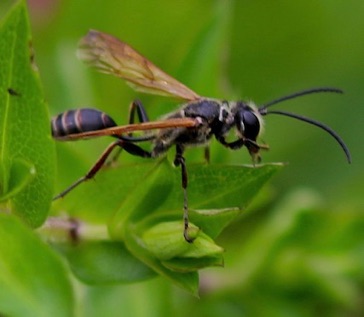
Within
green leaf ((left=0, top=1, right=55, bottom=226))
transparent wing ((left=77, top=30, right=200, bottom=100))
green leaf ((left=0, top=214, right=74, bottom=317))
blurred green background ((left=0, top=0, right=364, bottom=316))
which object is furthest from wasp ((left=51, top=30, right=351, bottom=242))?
green leaf ((left=0, top=214, right=74, bottom=317))

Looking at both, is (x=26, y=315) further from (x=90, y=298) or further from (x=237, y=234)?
(x=237, y=234)

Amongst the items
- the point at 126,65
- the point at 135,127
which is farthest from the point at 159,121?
the point at 126,65

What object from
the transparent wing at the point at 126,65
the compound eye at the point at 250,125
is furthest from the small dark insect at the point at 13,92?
the compound eye at the point at 250,125

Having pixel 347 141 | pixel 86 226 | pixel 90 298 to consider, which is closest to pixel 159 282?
→ pixel 90 298

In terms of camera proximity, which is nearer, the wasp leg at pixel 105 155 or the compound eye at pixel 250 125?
the wasp leg at pixel 105 155

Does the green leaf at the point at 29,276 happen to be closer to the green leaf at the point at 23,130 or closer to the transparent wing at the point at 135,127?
the green leaf at the point at 23,130

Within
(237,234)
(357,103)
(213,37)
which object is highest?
(213,37)

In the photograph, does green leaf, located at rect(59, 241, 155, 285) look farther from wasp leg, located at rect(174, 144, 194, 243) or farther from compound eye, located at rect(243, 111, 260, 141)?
compound eye, located at rect(243, 111, 260, 141)
